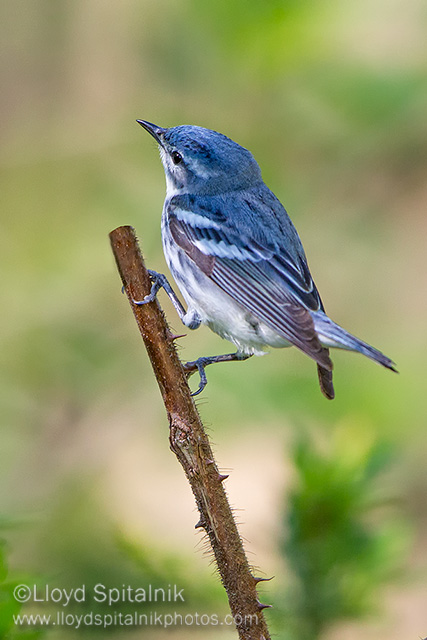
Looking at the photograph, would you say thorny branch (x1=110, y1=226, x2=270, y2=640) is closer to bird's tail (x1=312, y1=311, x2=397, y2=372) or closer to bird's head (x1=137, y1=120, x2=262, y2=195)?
bird's tail (x1=312, y1=311, x2=397, y2=372)

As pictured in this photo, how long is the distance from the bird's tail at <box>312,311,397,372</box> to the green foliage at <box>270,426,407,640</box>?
327mm

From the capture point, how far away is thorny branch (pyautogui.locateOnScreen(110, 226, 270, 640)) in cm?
169

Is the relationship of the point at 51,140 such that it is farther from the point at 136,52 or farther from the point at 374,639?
the point at 374,639

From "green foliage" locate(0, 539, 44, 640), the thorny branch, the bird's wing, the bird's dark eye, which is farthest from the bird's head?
"green foliage" locate(0, 539, 44, 640)

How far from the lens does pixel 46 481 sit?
3906 millimetres

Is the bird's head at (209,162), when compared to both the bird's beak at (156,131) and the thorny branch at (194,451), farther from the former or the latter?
the thorny branch at (194,451)

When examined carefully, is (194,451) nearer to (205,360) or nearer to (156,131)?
(205,360)

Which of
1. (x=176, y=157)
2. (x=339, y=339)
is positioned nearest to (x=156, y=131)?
(x=176, y=157)

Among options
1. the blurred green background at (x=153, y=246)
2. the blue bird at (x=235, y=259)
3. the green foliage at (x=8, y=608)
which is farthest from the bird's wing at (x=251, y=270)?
the green foliage at (x=8, y=608)

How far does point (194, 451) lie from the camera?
6.11 feet

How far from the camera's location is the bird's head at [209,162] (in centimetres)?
313

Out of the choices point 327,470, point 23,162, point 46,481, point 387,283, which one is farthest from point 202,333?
point 327,470

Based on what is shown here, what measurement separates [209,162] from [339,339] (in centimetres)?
103

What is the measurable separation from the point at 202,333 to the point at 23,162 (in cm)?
140
